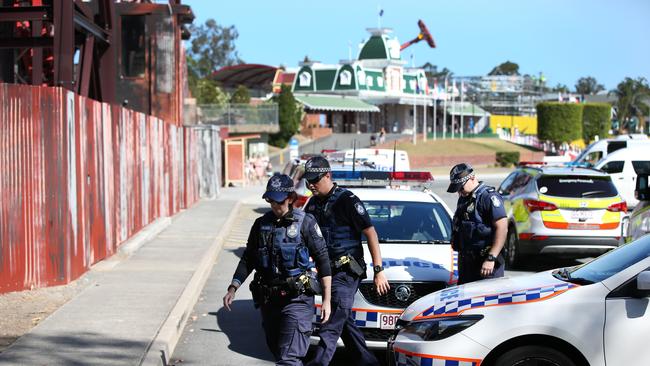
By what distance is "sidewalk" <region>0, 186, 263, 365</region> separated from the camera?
8141 mm

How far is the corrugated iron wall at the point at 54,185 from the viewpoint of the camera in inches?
436

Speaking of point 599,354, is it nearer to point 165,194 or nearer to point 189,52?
point 165,194

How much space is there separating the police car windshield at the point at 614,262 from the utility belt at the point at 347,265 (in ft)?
5.11

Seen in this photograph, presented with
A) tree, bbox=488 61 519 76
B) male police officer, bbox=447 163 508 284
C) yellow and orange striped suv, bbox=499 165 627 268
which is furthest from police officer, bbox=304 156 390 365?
tree, bbox=488 61 519 76

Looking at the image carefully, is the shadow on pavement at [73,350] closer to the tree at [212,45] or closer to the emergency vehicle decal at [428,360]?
the emergency vehicle decal at [428,360]

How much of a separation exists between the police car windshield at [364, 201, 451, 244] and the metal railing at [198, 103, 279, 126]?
44.7m

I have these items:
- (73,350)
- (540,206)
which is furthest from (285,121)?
(73,350)

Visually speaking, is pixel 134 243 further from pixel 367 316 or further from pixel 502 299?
pixel 502 299

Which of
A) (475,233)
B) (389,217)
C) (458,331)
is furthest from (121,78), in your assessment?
(458,331)

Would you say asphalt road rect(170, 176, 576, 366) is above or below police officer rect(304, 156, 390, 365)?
below

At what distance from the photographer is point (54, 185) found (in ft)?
38.0

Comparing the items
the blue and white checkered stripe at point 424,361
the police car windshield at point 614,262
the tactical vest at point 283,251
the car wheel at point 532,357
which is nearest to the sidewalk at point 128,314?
the tactical vest at point 283,251

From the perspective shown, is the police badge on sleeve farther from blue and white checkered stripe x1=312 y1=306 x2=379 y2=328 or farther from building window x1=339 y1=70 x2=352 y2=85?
building window x1=339 y1=70 x2=352 y2=85

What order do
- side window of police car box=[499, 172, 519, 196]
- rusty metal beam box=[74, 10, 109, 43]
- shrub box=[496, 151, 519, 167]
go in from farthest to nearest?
1. shrub box=[496, 151, 519, 167]
2. side window of police car box=[499, 172, 519, 196]
3. rusty metal beam box=[74, 10, 109, 43]
